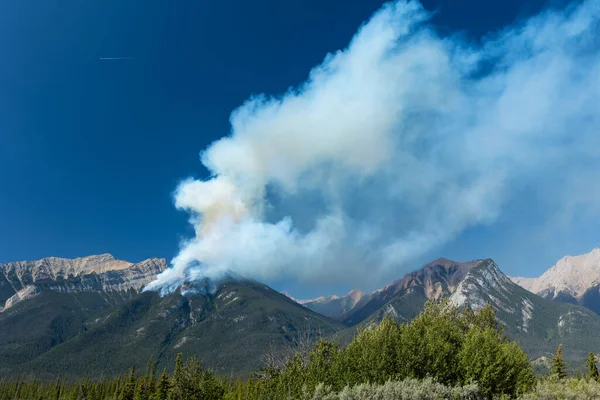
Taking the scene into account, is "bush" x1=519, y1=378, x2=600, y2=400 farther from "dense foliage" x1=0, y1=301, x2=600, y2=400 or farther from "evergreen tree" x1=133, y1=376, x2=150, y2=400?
"evergreen tree" x1=133, y1=376, x2=150, y2=400

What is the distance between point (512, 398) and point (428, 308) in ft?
66.0

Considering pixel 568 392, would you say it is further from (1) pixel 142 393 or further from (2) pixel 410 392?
A: (1) pixel 142 393

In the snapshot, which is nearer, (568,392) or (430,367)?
(568,392)

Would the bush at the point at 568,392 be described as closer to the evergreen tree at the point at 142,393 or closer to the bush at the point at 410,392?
the bush at the point at 410,392

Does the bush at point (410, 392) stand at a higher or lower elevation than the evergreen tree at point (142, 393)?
higher

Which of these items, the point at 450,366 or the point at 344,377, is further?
the point at 344,377

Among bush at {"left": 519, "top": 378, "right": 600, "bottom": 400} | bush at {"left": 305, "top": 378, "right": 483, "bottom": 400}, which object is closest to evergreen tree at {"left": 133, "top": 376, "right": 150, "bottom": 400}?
bush at {"left": 305, "top": 378, "right": 483, "bottom": 400}

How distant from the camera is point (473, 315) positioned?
63969 mm

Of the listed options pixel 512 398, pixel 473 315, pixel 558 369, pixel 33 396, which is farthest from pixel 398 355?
pixel 33 396

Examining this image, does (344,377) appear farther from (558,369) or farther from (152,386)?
(152,386)

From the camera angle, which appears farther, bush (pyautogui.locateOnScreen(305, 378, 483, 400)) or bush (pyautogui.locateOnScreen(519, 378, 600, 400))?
bush (pyautogui.locateOnScreen(305, 378, 483, 400))

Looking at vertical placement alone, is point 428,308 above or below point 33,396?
above

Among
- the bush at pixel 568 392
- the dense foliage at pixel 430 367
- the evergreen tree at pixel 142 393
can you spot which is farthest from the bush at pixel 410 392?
the evergreen tree at pixel 142 393

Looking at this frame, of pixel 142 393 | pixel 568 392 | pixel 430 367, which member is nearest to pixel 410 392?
pixel 430 367
